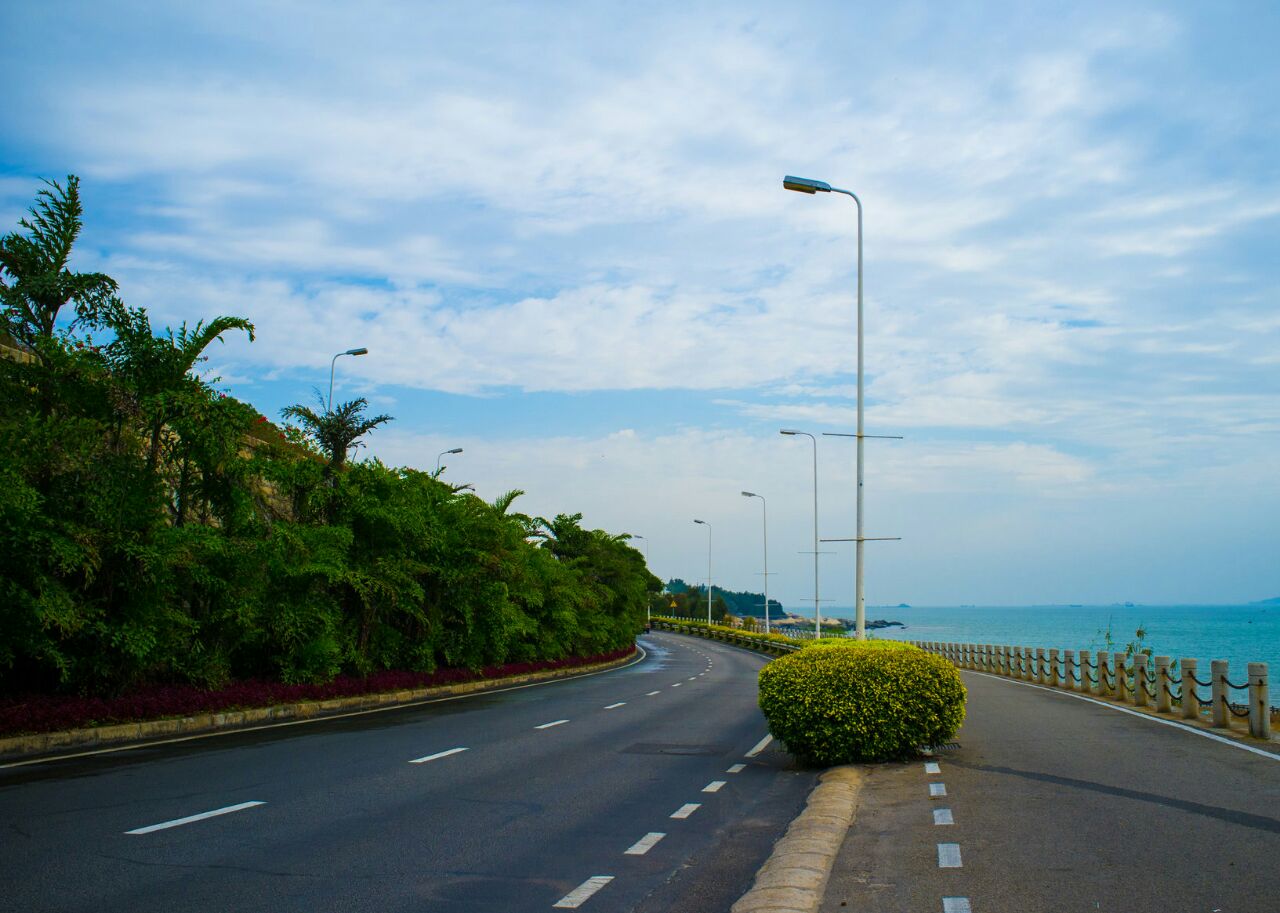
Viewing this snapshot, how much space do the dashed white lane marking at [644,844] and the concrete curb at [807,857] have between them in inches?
40.5

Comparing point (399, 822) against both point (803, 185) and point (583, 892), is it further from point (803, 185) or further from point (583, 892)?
point (803, 185)

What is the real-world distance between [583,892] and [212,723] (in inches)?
491

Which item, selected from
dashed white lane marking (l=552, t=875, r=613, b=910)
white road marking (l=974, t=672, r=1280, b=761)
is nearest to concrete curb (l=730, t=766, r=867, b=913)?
dashed white lane marking (l=552, t=875, r=613, b=910)

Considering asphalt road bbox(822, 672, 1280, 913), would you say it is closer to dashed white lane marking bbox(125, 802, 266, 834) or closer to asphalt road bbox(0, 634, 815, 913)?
asphalt road bbox(0, 634, 815, 913)

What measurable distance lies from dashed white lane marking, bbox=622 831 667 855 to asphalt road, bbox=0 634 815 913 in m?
0.03

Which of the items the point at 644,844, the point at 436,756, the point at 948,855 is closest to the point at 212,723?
the point at 436,756

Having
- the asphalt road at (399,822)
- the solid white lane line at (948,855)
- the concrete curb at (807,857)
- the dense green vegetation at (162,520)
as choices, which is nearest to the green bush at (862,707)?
the asphalt road at (399,822)

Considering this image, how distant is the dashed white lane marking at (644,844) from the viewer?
26.9 feet

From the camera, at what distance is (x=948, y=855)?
24.7 feet

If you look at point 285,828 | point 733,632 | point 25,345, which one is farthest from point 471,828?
point 733,632

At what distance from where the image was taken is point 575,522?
56.3 metres

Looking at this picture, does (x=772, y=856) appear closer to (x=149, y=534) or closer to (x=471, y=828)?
(x=471, y=828)

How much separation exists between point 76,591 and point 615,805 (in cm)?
935

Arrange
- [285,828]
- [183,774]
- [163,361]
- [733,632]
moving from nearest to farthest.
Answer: [285,828], [183,774], [163,361], [733,632]
